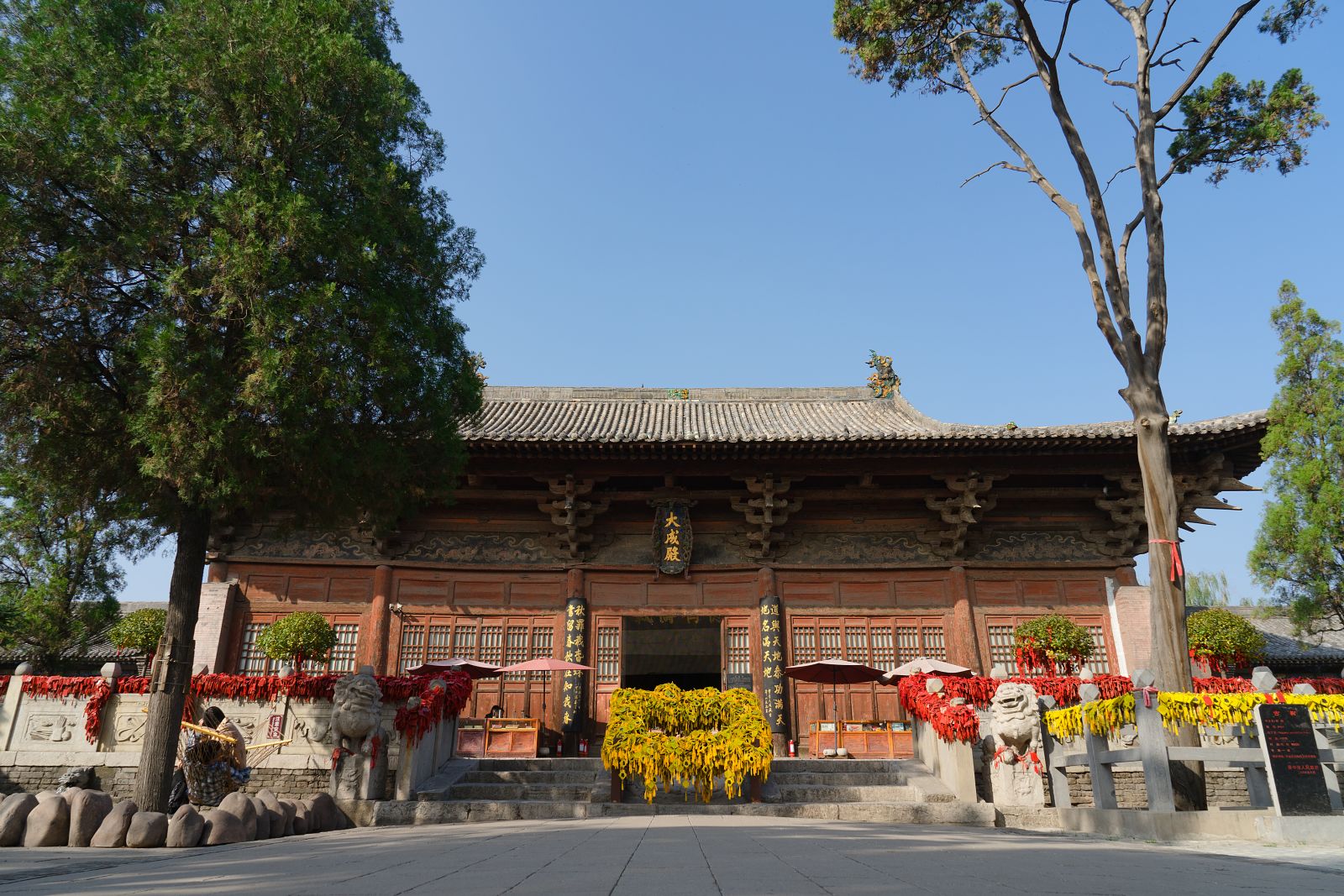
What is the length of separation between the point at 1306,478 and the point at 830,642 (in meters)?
9.65

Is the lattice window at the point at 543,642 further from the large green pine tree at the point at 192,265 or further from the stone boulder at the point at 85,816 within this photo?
the stone boulder at the point at 85,816

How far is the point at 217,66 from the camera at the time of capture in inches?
289

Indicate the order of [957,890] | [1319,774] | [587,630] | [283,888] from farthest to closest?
[587,630] → [1319,774] → [283,888] → [957,890]

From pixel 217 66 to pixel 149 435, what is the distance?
349 centimetres

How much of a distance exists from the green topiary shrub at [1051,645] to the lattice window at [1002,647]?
21 centimetres

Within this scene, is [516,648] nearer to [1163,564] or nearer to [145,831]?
[145,831]

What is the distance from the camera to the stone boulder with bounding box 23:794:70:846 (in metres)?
5.87

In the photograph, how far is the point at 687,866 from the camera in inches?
Answer: 155

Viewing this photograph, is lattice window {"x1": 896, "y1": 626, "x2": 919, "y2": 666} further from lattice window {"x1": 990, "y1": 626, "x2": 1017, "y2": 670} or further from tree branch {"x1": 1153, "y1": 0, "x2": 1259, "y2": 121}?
tree branch {"x1": 1153, "y1": 0, "x2": 1259, "y2": 121}

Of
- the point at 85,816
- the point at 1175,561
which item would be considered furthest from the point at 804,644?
the point at 85,816

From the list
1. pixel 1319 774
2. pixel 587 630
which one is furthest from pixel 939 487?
pixel 1319 774

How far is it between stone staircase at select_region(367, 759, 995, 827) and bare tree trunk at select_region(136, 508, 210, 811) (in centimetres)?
210

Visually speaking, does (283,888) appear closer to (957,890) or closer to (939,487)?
(957,890)

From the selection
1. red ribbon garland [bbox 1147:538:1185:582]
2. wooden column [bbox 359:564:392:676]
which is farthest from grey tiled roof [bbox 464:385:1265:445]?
red ribbon garland [bbox 1147:538:1185:582]
